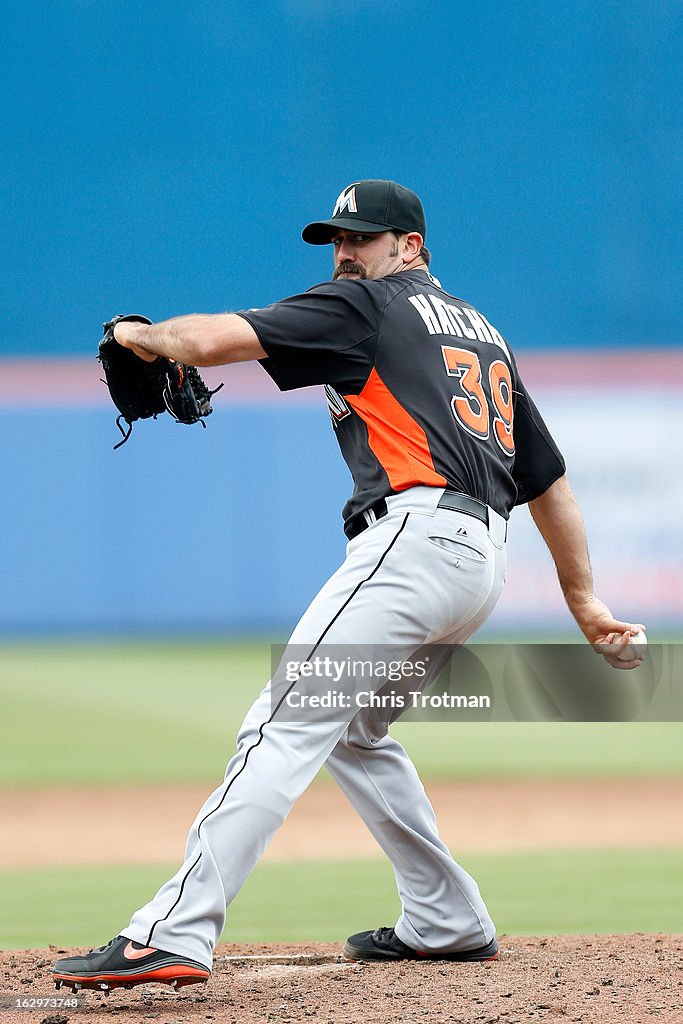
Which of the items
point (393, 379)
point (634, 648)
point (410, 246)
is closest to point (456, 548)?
point (393, 379)

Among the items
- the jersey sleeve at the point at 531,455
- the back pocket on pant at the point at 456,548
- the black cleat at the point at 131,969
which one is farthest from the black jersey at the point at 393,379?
the black cleat at the point at 131,969

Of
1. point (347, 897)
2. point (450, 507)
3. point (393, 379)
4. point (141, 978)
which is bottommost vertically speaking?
point (141, 978)

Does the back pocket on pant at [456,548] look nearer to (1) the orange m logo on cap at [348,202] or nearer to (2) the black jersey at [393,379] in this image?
(2) the black jersey at [393,379]

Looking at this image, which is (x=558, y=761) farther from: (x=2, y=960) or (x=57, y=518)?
(x=57, y=518)

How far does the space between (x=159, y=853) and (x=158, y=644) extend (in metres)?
7.32

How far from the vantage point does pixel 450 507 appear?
257 cm

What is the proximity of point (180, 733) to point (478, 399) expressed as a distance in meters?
6.07

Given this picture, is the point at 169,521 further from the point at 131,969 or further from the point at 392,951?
the point at 131,969

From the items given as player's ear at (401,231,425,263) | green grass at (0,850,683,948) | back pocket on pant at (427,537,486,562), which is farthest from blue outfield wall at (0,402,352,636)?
back pocket on pant at (427,537,486,562)

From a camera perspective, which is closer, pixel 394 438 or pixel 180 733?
pixel 394 438

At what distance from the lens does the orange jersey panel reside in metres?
2.57

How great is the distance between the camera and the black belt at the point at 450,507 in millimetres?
2570

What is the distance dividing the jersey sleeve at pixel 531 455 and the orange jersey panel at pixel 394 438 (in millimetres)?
459

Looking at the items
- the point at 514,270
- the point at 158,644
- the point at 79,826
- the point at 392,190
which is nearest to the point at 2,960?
the point at 392,190
